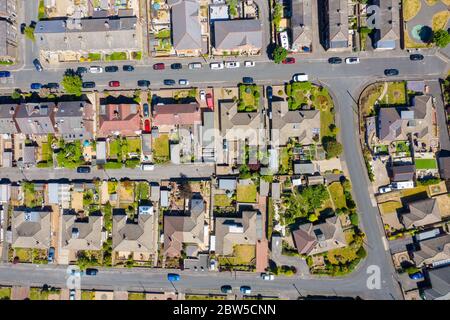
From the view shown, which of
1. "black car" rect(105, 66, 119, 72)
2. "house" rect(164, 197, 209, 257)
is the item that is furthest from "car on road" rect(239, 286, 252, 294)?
"black car" rect(105, 66, 119, 72)

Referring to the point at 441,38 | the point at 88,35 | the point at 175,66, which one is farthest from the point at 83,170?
the point at 441,38

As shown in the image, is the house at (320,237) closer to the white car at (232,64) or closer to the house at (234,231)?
the house at (234,231)

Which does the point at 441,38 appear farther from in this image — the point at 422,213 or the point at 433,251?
the point at 433,251

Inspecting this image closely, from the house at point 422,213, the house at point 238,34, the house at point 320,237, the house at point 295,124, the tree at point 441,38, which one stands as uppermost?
the house at point 238,34

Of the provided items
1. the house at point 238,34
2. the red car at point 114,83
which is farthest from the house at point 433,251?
the red car at point 114,83
